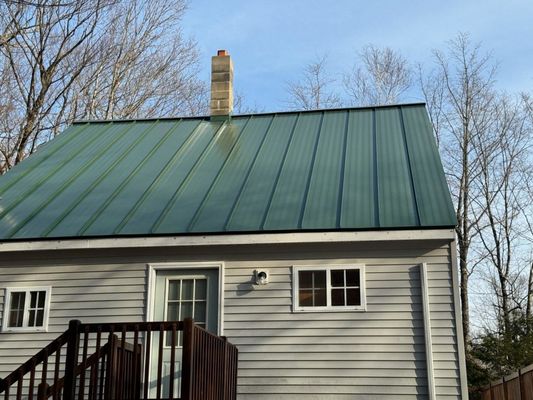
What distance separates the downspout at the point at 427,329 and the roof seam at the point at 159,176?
4.11 metres

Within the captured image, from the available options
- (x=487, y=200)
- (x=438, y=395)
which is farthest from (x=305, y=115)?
(x=487, y=200)

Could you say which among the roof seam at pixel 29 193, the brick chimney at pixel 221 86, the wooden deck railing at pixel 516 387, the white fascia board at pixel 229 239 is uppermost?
the brick chimney at pixel 221 86

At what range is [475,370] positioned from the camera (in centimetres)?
1631

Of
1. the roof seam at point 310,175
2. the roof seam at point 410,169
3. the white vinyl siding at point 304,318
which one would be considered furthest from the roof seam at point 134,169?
the roof seam at point 410,169

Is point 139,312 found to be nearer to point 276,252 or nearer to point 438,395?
point 276,252

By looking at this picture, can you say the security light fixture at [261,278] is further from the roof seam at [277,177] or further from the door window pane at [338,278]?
the door window pane at [338,278]

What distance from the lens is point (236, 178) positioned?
9.86 metres

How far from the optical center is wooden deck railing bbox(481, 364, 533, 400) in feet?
24.7

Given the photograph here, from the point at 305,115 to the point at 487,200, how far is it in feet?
39.5

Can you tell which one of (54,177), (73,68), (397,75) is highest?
(397,75)

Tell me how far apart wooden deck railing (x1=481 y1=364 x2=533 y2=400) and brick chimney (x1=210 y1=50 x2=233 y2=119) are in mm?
7119

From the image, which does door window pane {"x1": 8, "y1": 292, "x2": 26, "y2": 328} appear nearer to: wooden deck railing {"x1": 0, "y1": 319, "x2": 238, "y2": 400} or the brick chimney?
wooden deck railing {"x1": 0, "y1": 319, "x2": 238, "y2": 400}

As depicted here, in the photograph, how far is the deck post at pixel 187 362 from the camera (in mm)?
5883

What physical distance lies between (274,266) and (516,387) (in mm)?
3691
